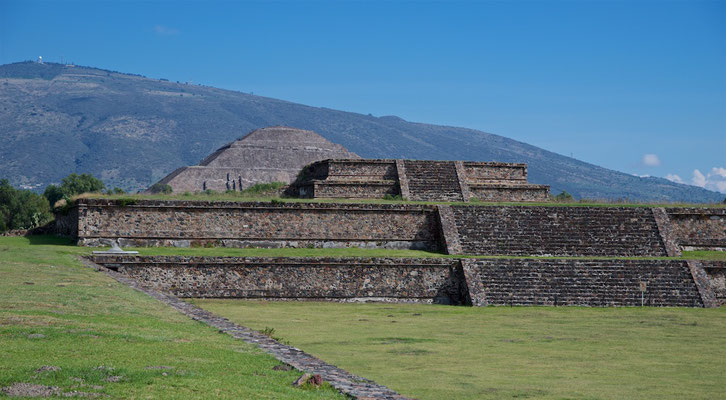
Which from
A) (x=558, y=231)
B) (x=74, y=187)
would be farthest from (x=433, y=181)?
(x=74, y=187)

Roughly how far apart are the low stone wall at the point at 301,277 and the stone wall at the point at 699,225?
859cm

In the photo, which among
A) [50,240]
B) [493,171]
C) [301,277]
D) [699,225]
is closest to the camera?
[301,277]

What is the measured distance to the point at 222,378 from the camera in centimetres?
891

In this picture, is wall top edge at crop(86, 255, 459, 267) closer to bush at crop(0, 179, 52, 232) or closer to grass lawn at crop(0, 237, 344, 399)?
grass lawn at crop(0, 237, 344, 399)

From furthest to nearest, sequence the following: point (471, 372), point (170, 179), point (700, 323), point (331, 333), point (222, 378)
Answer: point (170, 179), point (700, 323), point (331, 333), point (471, 372), point (222, 378)

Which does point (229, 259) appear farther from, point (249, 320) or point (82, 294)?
point (82, 294)

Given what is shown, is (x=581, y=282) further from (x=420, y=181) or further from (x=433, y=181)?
(x=420, y=181)

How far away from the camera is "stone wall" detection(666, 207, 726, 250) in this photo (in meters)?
27.2

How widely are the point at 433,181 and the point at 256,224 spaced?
8.43 m

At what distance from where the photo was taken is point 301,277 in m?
22.2

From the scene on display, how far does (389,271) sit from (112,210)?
8103mm

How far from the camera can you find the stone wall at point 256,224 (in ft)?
81.1

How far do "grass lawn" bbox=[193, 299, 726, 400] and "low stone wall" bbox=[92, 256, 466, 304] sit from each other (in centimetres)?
57

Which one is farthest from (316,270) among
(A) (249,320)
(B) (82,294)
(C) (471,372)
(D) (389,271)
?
(C) (471,372)
